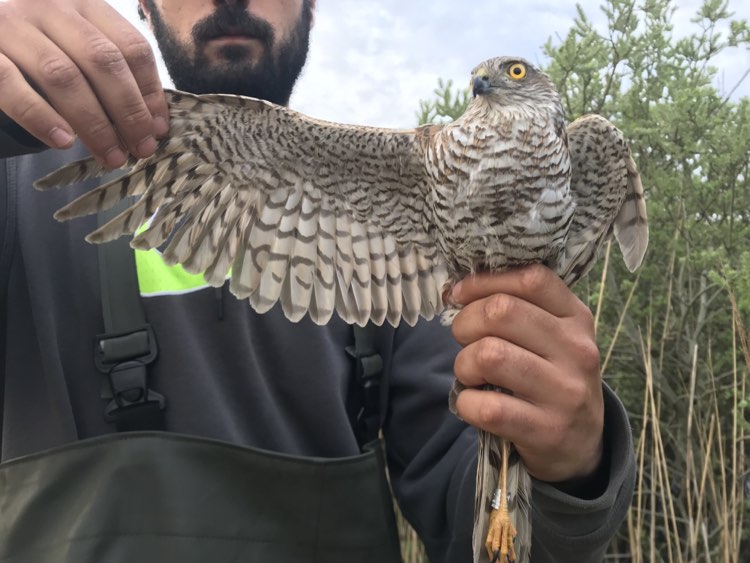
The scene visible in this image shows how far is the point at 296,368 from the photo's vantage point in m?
2.55

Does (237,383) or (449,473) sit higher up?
(237,383)

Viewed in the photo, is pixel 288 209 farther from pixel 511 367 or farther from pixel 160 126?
pixel 511 367

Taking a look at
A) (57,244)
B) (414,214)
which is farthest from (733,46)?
(57,244)

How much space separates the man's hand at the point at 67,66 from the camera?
4.78ft

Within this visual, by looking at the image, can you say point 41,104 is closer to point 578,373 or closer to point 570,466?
point 578,373

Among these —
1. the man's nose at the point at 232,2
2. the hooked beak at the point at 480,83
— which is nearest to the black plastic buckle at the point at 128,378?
the hooked beak at the point at 480,83

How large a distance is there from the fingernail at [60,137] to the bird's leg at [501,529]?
1455 millimetres

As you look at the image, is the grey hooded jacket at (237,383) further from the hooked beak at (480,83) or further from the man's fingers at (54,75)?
the hooked beak at (480,83)

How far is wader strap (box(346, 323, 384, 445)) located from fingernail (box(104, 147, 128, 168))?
1.07 m

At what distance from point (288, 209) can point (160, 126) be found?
22.7 inches

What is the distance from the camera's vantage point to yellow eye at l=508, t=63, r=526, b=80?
2.21m

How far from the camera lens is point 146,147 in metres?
1.72

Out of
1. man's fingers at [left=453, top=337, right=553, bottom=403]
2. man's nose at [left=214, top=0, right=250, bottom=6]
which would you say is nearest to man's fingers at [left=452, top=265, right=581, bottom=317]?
man's fingers at [left=453, top=337, right=553, bottom=403]

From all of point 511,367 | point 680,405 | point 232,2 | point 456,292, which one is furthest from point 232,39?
point 680,405
